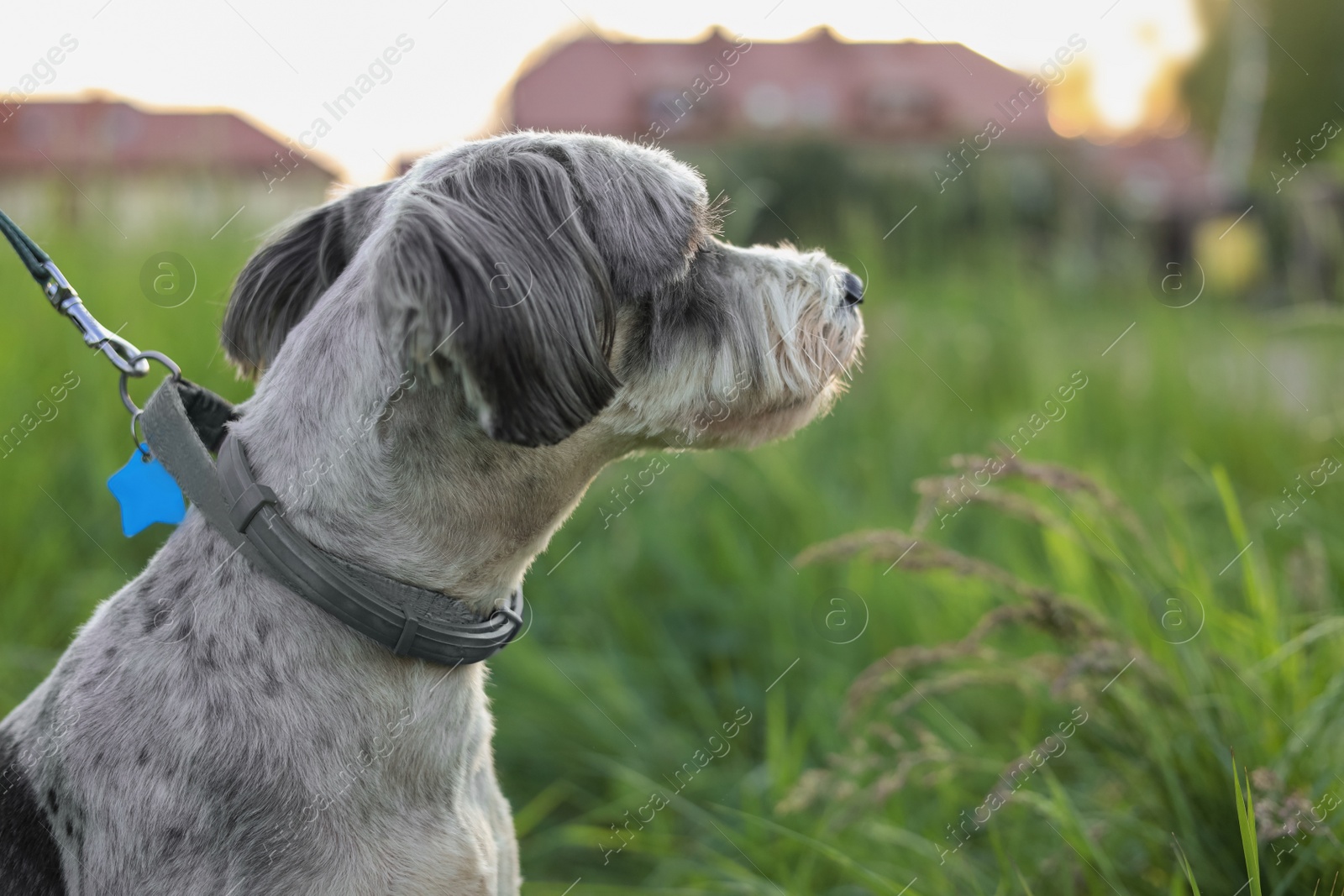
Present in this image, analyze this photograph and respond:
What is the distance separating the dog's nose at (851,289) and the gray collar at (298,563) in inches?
47.9

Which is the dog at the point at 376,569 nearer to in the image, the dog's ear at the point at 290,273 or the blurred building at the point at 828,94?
the dog's ear at the point at 290,273

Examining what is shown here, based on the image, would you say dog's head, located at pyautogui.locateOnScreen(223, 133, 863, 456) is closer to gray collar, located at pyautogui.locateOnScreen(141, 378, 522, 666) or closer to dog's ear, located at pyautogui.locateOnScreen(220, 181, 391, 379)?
dog's ear, located at pyautogui.locateOnScreen(220, 181, 391, 379)

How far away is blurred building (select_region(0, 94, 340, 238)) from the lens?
577 centimetres

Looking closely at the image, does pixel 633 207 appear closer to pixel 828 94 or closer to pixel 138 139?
pixel 138 139

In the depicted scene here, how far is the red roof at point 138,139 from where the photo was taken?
5582 millimetres

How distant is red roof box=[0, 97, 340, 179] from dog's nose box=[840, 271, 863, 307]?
308 cm

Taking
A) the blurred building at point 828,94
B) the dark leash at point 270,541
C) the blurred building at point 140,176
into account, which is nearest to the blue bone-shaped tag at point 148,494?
the dark leash at point 270,541

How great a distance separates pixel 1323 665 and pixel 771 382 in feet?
5.83

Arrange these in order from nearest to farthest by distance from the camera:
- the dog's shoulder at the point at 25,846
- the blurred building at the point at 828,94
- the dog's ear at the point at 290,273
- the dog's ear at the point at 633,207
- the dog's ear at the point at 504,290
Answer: the dog's ear at the point at 504,290 → the dog's shoulder at the point at 25,846 → the dog's ear at the point at 633,207 → the dog's ear at the point at 290,273 → the blurred building at the point at 828,94

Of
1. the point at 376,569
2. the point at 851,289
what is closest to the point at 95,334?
the point at 376,569

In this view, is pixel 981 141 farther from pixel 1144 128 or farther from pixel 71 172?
pixel 1144 128

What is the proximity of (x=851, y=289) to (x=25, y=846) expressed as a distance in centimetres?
214

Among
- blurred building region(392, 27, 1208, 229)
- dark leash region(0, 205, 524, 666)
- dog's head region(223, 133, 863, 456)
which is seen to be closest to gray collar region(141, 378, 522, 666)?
dark leash region(0, 205, 524, 666)

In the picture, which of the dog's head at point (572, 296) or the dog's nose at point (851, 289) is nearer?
the dog's head at point (572, 296)
